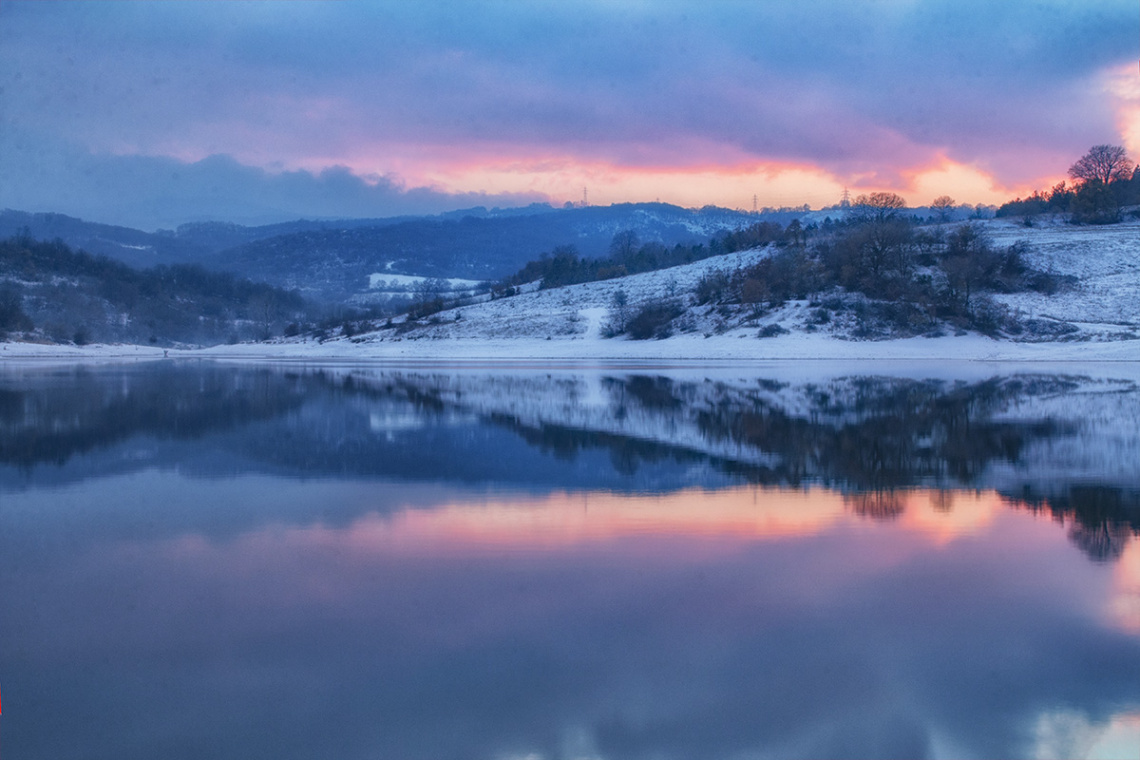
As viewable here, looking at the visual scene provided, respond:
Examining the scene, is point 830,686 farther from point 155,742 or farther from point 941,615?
point 155,742

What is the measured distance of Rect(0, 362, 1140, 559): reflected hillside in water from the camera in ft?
42.8

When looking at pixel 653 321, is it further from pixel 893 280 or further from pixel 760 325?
pixel 893 280

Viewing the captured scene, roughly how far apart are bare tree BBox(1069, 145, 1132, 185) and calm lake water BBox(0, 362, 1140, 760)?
319ft

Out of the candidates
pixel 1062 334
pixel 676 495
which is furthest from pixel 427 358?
pixel 676 495

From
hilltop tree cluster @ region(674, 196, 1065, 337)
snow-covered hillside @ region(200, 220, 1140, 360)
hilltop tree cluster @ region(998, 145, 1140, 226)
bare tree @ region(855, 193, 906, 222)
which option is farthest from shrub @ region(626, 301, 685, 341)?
hilltop tree cluster @ region(998, 145, 1140, 226)

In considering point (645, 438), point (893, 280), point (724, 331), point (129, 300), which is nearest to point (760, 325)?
point (724, 331)

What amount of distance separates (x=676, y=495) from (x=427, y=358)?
5559 cm

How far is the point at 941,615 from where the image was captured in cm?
731

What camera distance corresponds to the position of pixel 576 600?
25.0 ft

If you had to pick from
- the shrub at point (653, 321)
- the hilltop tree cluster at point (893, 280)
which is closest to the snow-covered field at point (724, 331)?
the shrub at point (653, 321)

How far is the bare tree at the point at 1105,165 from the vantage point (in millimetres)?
96812

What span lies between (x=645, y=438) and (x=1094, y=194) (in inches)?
3453

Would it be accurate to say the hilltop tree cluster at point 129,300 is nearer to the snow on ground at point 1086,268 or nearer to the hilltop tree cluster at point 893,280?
the hilltop tree cluster at point 893,280

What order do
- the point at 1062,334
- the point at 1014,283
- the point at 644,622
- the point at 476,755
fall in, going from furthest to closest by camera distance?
the point at 1014,283, the point at 1062,334, the point at 644,622, the point at 476,755
